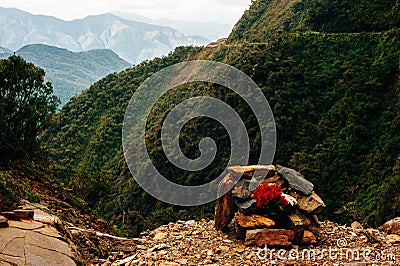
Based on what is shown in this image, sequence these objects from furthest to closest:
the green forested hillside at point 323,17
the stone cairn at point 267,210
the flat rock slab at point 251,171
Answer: the green forested hillside at point 323,17 < the flat rock slab at point 251,171 < the stone cairn at point 267,210

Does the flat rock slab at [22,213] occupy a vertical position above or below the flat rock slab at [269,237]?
above

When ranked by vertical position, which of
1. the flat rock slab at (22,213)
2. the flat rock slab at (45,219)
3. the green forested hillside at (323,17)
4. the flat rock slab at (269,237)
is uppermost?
the green forested hillside at (323,17)

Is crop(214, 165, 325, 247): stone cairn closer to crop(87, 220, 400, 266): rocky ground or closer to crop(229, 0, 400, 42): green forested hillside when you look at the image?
crop(87, 220, 400, 266): rocky ground

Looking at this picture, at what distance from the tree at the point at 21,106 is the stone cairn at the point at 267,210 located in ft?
24.8

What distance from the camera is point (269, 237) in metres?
7.92

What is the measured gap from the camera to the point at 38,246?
6.34m

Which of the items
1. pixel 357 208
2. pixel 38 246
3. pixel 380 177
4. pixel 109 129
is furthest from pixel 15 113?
pixel 109 129

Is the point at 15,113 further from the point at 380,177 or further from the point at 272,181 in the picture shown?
the point at 380,177

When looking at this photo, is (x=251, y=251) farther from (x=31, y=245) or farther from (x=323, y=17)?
(x=323, y=17)

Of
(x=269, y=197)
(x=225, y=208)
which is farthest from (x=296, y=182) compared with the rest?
(x=225, y=208)

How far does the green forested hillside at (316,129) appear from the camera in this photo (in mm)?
27141

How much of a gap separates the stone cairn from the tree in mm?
7570

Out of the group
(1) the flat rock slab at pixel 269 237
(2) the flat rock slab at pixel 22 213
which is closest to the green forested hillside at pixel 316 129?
(2) the flat rock slab at pixel 22 213

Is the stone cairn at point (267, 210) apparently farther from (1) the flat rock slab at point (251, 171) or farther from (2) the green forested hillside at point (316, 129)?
(2) the green forested hillside at point (316, 129)
